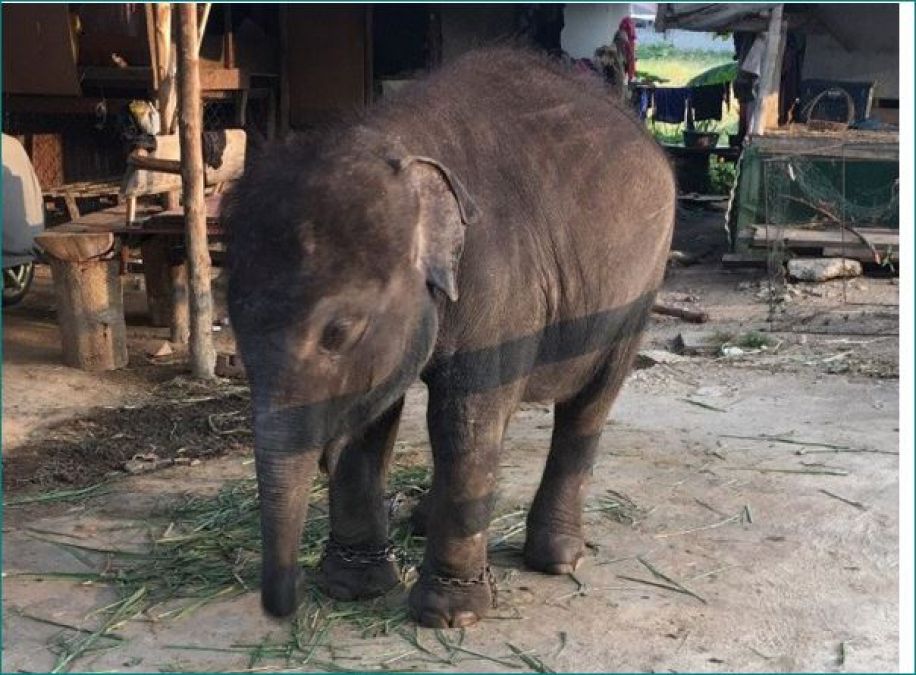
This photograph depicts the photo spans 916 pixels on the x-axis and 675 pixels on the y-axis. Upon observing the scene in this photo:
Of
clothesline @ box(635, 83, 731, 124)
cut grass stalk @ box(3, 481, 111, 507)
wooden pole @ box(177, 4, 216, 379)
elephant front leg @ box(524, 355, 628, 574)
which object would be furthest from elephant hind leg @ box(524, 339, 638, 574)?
clothesline @ box(635, 83, 731, 124)

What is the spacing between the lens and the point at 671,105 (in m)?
18.3

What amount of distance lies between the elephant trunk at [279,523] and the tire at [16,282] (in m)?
6.59

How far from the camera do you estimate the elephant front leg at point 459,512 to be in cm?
388

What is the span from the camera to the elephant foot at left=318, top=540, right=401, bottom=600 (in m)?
4.28

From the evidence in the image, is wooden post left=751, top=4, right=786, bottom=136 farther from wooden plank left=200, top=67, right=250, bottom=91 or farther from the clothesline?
the clothesline

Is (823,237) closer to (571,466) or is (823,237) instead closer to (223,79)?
(223,79)

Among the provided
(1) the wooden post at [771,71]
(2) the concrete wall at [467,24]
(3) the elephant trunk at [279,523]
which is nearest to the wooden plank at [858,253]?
(1) the wooden post at [771,71]

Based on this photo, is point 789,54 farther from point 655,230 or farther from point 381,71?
point 655,230

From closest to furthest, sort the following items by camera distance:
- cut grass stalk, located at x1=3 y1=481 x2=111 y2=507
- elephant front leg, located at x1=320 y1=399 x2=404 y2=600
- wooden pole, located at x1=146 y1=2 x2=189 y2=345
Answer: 1. elephant front leg, located at x1=320 y1=399 x2=404 y2=600
2. cut grass stalk, located at x1=3 y1=481 x2=111 y2=507
3. wooden pole, located at x1=146 y1=2 x2=189 y2=345

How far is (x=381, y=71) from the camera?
Result: 13.8 meters

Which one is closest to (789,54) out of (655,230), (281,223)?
(655,230)

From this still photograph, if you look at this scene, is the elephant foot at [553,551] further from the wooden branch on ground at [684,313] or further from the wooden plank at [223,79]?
the wooden plank at [223,79]

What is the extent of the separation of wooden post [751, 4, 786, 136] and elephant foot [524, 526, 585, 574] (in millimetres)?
7973

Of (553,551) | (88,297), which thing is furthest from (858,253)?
(553,551)
